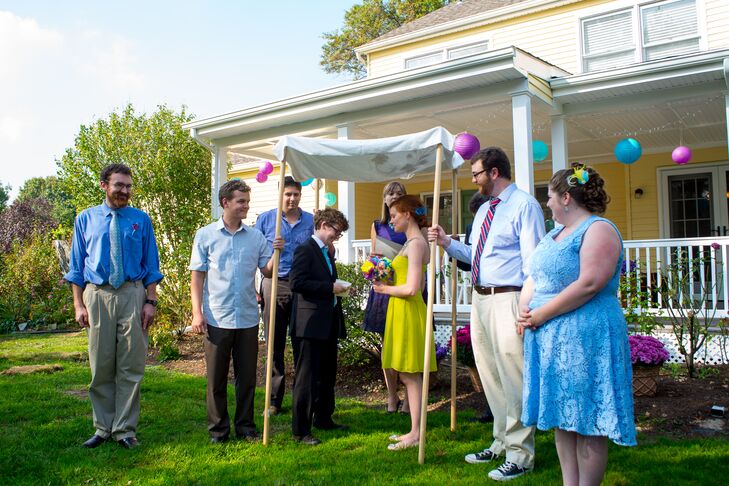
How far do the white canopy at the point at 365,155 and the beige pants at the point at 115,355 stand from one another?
1604mm

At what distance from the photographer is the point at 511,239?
3.41 m

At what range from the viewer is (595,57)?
11.1m

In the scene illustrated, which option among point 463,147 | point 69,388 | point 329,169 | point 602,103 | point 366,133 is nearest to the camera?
point 329,169

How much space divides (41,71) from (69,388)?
14716 mm

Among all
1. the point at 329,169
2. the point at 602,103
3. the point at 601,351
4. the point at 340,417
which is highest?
the point at 602,103

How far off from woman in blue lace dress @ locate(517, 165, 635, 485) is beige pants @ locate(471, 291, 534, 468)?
0.65 metres

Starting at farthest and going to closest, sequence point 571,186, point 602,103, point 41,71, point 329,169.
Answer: point 41,71
point 602,103
point 329,169
point 571,186

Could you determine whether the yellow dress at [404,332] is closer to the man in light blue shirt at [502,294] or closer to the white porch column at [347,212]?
the man in light blue shirt at [502,294]

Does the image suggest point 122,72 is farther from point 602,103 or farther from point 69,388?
point 602,103

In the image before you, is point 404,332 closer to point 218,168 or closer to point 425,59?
point 218,168

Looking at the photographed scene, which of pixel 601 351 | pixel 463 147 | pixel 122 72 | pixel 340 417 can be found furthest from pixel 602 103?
pixel 122 72

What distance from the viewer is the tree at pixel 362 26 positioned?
2433 centimetres

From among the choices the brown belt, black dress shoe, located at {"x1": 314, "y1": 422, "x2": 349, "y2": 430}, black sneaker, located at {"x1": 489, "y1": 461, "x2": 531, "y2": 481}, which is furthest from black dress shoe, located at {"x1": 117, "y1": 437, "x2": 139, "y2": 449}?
the brown belt

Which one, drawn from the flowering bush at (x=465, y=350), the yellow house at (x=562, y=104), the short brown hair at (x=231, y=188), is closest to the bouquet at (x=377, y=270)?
the short brown hair at (x=231, y=188)
